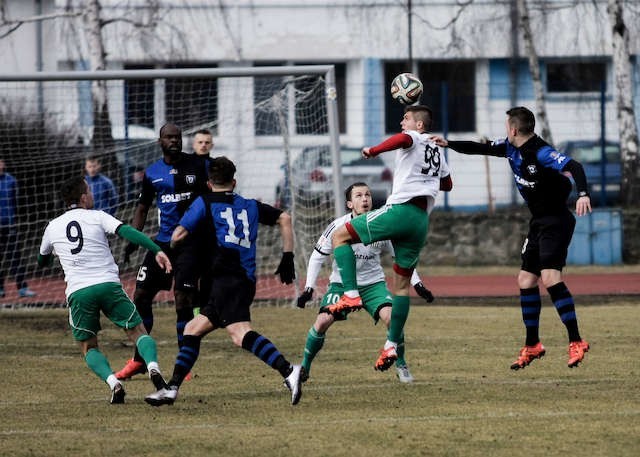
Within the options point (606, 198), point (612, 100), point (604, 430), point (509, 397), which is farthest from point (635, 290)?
point (604, 430)

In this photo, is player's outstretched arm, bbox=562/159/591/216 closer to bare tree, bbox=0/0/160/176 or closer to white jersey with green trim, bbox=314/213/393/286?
white jersey with green trim, bbox=314/213/393/286

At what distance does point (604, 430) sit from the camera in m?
7.62

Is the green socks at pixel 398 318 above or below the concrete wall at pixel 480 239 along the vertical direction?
above

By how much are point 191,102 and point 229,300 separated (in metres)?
11.5

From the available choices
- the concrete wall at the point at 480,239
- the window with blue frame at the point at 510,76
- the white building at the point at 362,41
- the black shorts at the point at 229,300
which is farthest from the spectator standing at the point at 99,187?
the window with blue frame at the point at 510,76

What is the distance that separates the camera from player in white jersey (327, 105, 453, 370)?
9672 mm

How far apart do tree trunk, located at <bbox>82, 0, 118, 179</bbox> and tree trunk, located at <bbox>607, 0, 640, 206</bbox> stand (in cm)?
872

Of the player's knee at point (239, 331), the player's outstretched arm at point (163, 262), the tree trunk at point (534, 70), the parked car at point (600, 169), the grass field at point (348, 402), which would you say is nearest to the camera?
the grass field at point (348, 402)

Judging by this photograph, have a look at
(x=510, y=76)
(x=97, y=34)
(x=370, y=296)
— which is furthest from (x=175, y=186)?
(x=510, y=76)

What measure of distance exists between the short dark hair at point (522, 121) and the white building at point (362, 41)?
15070 mm

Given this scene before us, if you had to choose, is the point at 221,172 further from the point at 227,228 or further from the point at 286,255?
the point at 286,255

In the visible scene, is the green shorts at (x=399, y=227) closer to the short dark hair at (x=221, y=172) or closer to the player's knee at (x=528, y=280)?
the player's knee at (x=528, y=280)

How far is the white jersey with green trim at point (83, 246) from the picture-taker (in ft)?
29.9

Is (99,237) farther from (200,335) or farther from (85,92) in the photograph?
(85,92)
